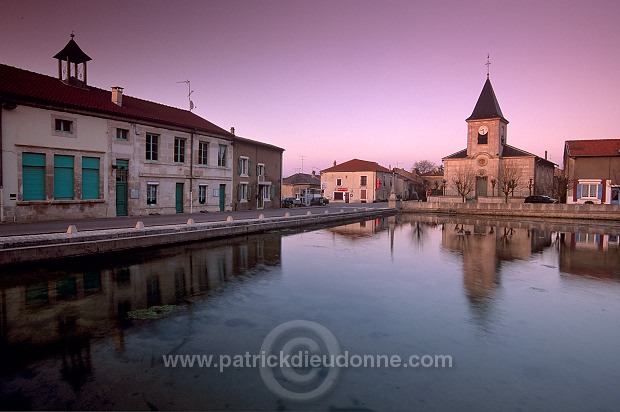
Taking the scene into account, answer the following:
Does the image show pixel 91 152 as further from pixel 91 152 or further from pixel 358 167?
pixel 358 167

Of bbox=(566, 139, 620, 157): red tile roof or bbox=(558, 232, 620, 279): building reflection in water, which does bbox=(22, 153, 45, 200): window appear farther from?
bbox=(566, 139, 620, 157): red tile roof

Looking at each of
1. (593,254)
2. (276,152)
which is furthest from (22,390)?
(276,152)

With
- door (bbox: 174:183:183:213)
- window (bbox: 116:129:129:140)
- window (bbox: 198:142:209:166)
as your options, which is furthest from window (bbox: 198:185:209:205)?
window (bbox: 116:129:129:140)

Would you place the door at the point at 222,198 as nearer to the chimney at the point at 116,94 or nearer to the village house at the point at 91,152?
the village house at the point at 91,152

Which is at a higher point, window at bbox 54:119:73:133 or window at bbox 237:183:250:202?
window at bbox 54:119:73:133

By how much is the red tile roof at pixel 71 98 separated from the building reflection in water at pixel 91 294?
33.9 feet

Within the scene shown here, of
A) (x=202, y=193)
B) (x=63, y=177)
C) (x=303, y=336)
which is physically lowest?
(x=303, y=336)

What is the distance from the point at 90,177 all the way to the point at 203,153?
853 centimetres

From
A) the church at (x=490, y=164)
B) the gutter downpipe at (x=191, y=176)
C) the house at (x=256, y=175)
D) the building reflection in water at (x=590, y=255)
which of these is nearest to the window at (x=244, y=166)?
the house at (x=256, y=175)

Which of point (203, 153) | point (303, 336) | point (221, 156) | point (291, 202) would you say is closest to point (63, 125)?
point (203, 153)

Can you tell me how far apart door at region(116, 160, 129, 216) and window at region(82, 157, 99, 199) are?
4.16 feet

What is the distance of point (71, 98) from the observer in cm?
1955

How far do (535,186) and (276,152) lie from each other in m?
33.9

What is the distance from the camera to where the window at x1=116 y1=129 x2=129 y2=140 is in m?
21.3
